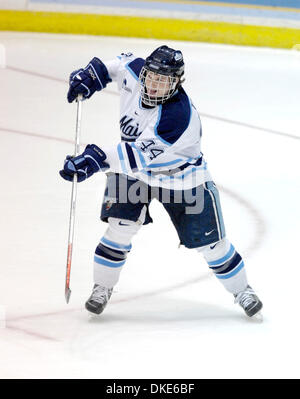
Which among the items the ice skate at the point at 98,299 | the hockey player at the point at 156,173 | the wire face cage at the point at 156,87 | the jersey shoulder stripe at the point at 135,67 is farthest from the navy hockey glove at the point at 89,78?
the ice skate at the point at 98,299

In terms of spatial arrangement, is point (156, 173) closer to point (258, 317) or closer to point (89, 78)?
point (89, 78)

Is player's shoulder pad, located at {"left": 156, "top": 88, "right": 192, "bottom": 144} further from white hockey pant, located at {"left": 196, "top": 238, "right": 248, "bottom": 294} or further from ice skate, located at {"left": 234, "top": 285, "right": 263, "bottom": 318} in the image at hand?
ice skate, located at {"left": 234, "top": 285, "right": 263, "bottom": 318}

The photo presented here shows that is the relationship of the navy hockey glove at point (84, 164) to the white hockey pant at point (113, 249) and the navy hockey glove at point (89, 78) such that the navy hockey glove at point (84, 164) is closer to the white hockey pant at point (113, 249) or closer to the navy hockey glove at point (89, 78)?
the white hockey pant at point (113, 249)

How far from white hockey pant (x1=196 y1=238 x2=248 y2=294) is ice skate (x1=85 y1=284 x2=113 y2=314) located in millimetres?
370

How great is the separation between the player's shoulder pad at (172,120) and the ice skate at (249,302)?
658 mm

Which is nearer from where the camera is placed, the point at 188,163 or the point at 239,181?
the point at 188,163

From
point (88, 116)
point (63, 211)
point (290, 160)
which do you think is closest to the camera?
point (63, 211)

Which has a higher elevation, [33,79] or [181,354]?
[181,354]

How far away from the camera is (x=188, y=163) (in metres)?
3.25

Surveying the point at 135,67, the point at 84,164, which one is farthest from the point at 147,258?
the point at 84,164

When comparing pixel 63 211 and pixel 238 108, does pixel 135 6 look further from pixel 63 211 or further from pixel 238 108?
pixel 63 211

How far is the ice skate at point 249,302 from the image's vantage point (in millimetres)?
3332

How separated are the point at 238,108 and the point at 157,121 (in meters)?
3.82

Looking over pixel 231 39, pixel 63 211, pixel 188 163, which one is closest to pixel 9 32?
pixel 231 39
